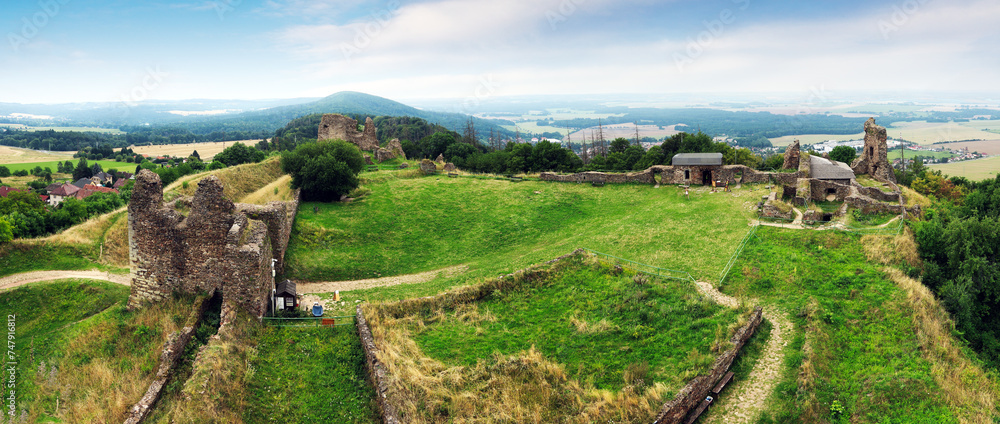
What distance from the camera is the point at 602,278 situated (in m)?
19.0

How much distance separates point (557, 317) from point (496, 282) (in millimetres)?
3042

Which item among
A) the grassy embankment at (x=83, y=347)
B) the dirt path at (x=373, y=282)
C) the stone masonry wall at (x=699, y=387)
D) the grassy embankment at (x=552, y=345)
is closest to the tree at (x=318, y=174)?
the dirt path at (x=373, y=282)

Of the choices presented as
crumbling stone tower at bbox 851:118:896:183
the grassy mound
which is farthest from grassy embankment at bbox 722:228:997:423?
crumbling stone tower at bbox 851:118:896:183

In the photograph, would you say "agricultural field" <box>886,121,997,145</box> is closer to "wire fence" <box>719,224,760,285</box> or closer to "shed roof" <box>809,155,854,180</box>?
"shed roof" <box>809,155,854,180</box>

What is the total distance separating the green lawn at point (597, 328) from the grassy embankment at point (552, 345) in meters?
0.03

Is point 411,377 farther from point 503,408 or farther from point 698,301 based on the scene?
point 698,301

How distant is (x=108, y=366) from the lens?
559 inches

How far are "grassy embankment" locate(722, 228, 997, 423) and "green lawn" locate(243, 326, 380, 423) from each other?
1035cm

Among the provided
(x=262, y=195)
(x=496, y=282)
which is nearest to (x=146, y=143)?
(x=262, y=195)

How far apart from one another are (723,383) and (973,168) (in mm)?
112350

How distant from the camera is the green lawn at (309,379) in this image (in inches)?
486

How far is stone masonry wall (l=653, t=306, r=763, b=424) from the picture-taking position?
1134 cm

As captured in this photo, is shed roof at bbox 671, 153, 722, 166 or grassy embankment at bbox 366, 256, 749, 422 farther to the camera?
shed roof at bbox 671, 153, 722, 166

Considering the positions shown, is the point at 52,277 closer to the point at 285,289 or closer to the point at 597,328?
the point at 285,289
